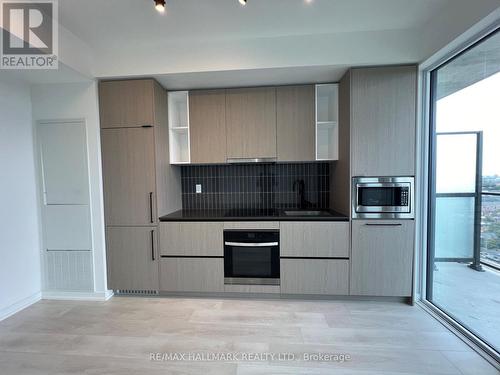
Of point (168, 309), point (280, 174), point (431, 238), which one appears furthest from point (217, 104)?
point (431, 238)

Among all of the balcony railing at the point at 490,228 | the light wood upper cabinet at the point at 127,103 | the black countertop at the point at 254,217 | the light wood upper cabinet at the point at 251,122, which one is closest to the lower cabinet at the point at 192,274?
the black countertop at the point at 254,217

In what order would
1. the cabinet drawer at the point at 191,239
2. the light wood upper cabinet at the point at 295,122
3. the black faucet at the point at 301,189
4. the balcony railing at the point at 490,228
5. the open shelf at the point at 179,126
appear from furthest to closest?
1. the black faucet at the point at 301,189
2. the open shelf at the point at 179,126
3. the light wood upper cabinet at the point at 295,122
4. the cabinet drawer at the point at 191,239
5. the balcony railing at the point at 490,228

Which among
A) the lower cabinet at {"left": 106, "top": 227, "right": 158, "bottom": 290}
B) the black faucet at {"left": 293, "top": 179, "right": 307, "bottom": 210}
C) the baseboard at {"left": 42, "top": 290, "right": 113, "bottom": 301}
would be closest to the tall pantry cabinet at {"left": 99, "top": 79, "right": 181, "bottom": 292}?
the lower cabinet at {"left": 106, "top": 227, "right": 158, "bottom": 290}

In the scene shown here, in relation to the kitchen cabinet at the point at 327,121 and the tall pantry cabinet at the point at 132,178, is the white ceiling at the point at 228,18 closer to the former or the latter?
the tall pantry cabinet at the point at 132,178

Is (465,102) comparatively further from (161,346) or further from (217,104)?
(161,346)

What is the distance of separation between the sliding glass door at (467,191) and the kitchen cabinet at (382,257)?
0.83 feet

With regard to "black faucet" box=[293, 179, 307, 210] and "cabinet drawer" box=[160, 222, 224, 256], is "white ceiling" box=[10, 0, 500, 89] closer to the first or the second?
"black faucet" box=[293, 179, 307, 210]

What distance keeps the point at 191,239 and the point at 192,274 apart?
0.39 m

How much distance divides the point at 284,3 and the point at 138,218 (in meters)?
2.44

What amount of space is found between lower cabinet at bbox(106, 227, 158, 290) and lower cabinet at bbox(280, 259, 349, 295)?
1425 millimetres

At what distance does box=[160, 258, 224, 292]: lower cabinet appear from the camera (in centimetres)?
246

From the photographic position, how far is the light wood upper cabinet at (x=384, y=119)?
221 cm

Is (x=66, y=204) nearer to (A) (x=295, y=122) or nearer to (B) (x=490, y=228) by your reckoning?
(A) (x=295, y=122)

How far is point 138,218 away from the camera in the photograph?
247 cm
